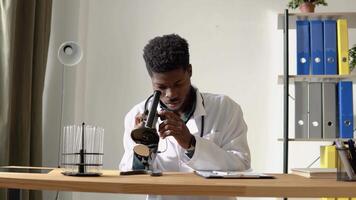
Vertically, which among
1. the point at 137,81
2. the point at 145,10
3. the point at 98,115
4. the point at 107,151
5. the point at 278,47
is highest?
the point at 145,10

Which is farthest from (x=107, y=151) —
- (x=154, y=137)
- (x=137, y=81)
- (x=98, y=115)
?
(x=154, y=137)

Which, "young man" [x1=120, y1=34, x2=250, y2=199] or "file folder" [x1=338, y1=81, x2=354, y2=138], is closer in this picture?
"young man" [x1=120, y1=34, x2=250, y2=199]

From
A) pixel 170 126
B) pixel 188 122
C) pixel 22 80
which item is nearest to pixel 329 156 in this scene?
pixel 188 122

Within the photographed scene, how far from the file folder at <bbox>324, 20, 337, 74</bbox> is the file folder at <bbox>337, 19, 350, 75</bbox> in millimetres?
23

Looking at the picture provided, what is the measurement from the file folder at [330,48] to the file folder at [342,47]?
2 cm

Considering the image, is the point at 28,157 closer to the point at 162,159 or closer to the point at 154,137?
the point at 162,159

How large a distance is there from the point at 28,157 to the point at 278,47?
1.71 m

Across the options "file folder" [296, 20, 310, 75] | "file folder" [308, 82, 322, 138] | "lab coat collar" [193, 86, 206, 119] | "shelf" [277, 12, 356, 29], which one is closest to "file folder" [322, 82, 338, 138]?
"file folder" [308, 82, 322, 138]

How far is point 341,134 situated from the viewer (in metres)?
2.76

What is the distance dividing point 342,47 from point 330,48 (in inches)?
2.7

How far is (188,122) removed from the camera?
5.51 ft

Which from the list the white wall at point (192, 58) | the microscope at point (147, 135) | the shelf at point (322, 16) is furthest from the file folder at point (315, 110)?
the microscope at point (147, 135)

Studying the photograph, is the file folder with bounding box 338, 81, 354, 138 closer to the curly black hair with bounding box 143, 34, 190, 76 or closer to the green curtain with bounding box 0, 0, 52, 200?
the curly black hair with bounding box 143, 34, 190, 76

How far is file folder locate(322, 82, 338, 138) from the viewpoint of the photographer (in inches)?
109
